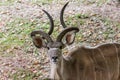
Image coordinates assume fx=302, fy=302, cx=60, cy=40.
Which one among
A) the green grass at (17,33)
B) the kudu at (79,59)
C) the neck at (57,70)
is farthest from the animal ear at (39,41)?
the green grass at (17,33)

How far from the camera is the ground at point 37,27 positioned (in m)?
6.23

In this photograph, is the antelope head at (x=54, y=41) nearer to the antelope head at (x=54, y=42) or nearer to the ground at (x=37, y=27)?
the antelope head at (x=54, y=42)

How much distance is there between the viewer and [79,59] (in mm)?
4617

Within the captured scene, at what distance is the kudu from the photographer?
14.1ft

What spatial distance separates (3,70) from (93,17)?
3.13 meters

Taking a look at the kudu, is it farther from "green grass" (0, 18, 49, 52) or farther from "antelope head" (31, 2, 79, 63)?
"green grass" (0, 18, 49, 52)

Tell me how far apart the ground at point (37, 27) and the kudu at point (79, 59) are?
1375 millimetres

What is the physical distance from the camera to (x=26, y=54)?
6762 millimetres

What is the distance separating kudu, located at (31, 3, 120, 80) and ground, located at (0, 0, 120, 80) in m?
1.37

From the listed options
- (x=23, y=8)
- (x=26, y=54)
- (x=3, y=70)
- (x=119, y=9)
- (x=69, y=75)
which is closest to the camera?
(x=69, y=75)

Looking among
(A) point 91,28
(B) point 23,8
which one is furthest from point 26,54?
(B) point 23,8

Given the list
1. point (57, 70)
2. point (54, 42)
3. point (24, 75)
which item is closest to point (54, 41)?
point (54, 42)

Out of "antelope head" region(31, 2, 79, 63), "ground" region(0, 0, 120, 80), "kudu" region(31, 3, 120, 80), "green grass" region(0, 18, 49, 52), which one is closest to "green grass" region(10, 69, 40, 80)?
"ground" region(0, 0, 120, 80)

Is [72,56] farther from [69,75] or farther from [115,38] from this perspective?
[115,38]
